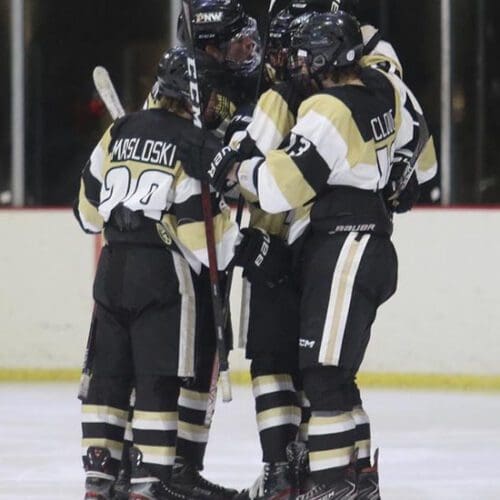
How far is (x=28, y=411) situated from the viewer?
6.17m

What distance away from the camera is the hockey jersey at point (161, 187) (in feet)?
13.3

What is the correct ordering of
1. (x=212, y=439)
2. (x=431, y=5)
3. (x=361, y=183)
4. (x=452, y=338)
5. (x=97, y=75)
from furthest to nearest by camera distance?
(x=431, y=5) < (x=452, y=338) < (x=212, y=439) < (x=97, y=75) < (x=361, y=183)

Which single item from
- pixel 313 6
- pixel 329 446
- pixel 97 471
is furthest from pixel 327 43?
pixel 97 471

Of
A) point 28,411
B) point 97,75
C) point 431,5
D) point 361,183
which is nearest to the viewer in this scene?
point 361,183

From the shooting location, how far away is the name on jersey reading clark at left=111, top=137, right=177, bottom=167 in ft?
13.3

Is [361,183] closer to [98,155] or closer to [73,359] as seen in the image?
[98,155]

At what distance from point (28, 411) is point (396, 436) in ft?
4.68

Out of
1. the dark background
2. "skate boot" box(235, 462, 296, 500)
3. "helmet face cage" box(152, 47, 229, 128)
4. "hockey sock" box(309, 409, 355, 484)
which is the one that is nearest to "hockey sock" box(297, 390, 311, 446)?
"skate boot" box(235, 462, 296, 500)

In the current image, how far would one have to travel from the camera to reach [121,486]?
427 centimetres

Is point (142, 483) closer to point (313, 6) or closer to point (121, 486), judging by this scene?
point (121, 486)

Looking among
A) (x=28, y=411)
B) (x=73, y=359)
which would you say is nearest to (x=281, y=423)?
(x=28, y=411)

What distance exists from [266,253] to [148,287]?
0.31 meters

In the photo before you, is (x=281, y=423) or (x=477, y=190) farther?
(x=477, y=190)

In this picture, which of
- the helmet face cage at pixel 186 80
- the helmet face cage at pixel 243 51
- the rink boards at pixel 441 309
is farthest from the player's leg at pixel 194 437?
the rink boards at pixel 441 309
